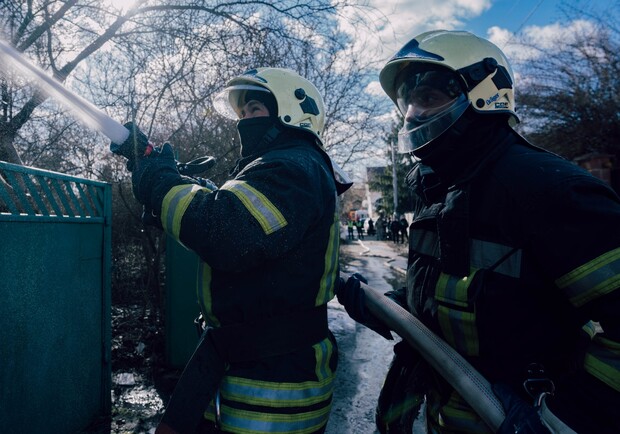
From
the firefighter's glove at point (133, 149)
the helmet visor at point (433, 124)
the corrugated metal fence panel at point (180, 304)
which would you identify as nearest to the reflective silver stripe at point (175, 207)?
the firefighter's glove at point (133, 149)

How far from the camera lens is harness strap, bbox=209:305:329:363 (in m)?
1.72

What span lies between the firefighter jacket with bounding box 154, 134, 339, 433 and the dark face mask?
338 millimetres

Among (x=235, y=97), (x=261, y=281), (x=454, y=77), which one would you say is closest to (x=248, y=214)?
(x=261, y=281)

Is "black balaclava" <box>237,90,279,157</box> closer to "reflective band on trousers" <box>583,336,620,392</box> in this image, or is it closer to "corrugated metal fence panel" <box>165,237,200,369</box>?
"reflective band on trousers" <box>583,336,620,392</box>

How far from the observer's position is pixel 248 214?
1.61 metres

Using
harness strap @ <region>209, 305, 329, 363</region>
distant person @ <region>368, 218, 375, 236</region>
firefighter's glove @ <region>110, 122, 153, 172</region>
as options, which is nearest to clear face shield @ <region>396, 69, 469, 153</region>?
harness strap @ <region>209, 305, 329, 363</region>

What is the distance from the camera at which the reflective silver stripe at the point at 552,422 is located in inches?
48.4

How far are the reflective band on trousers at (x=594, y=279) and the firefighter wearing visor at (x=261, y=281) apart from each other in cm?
92

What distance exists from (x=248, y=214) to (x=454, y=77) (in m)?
1.05

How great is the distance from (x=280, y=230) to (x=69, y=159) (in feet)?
17.6

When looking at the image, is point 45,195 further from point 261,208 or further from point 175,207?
point 261,208

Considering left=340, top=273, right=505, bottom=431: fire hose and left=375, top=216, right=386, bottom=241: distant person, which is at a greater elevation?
left=340, top=273, right=505, bottom=431: fire hose

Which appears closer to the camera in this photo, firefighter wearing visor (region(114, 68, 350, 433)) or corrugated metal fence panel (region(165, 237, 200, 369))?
firefighter wearing visor (region(114, 68, 350, 433))

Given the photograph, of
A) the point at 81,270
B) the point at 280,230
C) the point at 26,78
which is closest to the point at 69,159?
the point at 26,78
